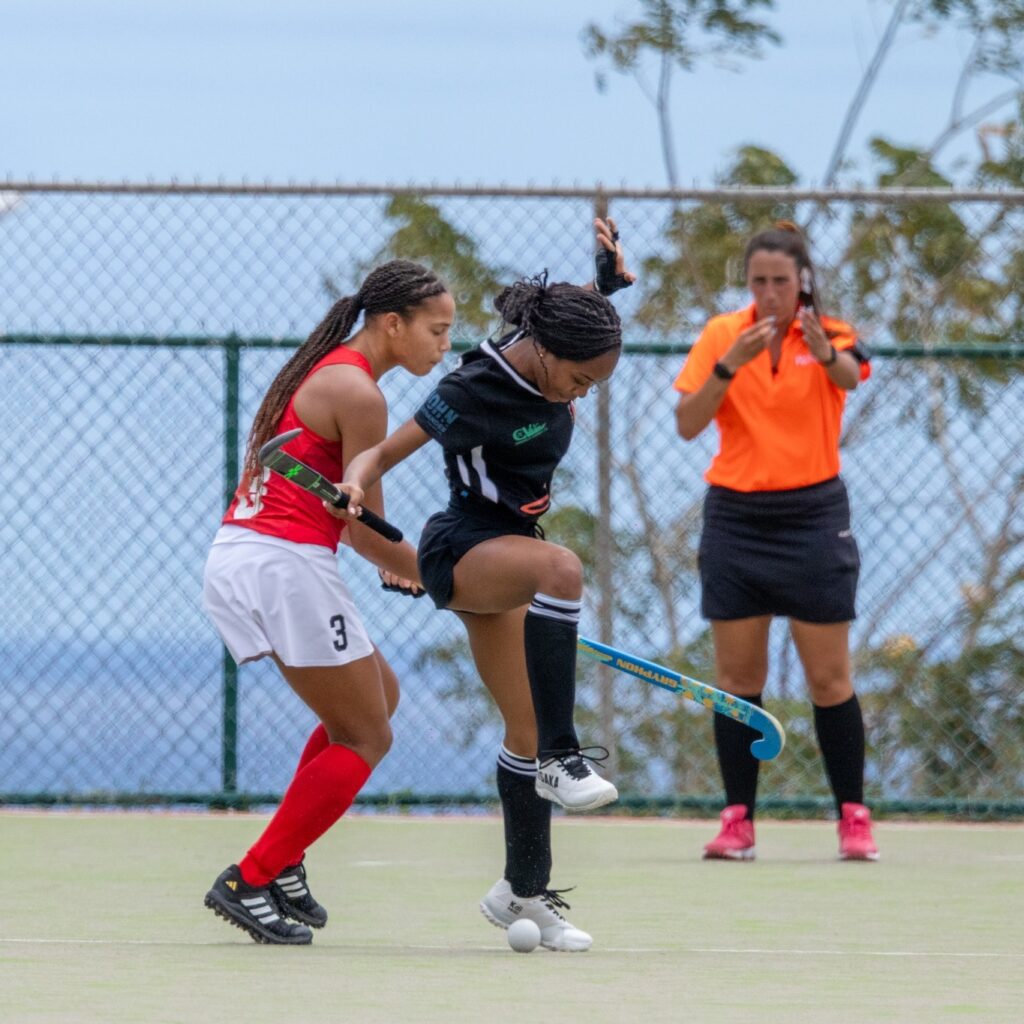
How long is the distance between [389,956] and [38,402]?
13.0ft

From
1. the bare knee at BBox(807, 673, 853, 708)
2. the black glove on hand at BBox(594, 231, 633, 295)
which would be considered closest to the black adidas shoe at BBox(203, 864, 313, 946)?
the black glove on hand at BBox(594, 231, 633, 295)

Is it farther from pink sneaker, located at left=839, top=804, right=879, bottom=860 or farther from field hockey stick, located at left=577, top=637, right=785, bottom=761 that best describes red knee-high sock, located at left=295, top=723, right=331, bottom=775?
pink sneaker, located at left=839, top=804, right=879, bottom=860

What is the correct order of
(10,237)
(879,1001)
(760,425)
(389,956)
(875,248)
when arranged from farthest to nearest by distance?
(875,248), (10,237), (760,425), (389,956), (879,1001)

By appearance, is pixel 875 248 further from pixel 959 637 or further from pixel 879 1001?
pixel 879 1001

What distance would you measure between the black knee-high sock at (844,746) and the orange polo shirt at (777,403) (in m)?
0.74

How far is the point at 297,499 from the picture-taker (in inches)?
195

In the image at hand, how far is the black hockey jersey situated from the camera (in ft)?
15.4

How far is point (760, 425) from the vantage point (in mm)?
6844

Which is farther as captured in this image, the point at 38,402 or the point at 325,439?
the point at 38,402

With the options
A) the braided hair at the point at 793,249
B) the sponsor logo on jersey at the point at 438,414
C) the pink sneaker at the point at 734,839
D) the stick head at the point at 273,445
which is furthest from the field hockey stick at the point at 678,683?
the braided hair at the point at 793,249

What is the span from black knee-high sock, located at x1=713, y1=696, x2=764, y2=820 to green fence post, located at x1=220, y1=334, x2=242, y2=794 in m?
1.94

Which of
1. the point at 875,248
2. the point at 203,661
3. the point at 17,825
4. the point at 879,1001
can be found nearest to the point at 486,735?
the point at 203,661

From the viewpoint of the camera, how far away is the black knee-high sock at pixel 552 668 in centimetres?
462

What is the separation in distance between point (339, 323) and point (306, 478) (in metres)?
0.75
